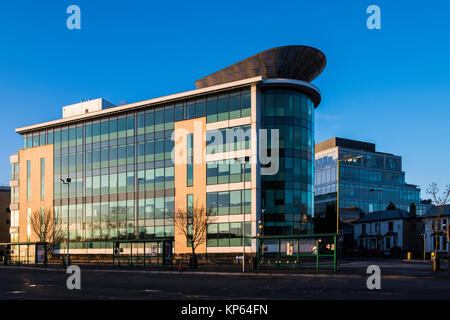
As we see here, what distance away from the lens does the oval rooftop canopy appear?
57781mm

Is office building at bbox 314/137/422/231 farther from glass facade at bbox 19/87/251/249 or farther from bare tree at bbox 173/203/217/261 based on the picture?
bare tree at bbox 173/203/217/261

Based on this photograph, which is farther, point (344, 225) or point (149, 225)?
point (344, 225)

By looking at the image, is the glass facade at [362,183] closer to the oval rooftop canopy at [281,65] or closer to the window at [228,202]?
the oval rooftop canopy at [281,65]

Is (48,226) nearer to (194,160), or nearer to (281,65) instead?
(194,160)

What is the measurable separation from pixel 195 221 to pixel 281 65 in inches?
943

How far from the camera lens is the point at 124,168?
197ft

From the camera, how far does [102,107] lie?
66.4 meters

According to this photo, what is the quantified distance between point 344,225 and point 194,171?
6204 centimetres

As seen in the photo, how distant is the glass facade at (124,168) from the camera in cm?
5538

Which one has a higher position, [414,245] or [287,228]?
[287,228]

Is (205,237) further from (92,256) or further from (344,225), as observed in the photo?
(344,225)

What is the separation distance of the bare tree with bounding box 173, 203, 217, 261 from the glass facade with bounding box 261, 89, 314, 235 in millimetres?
6693
